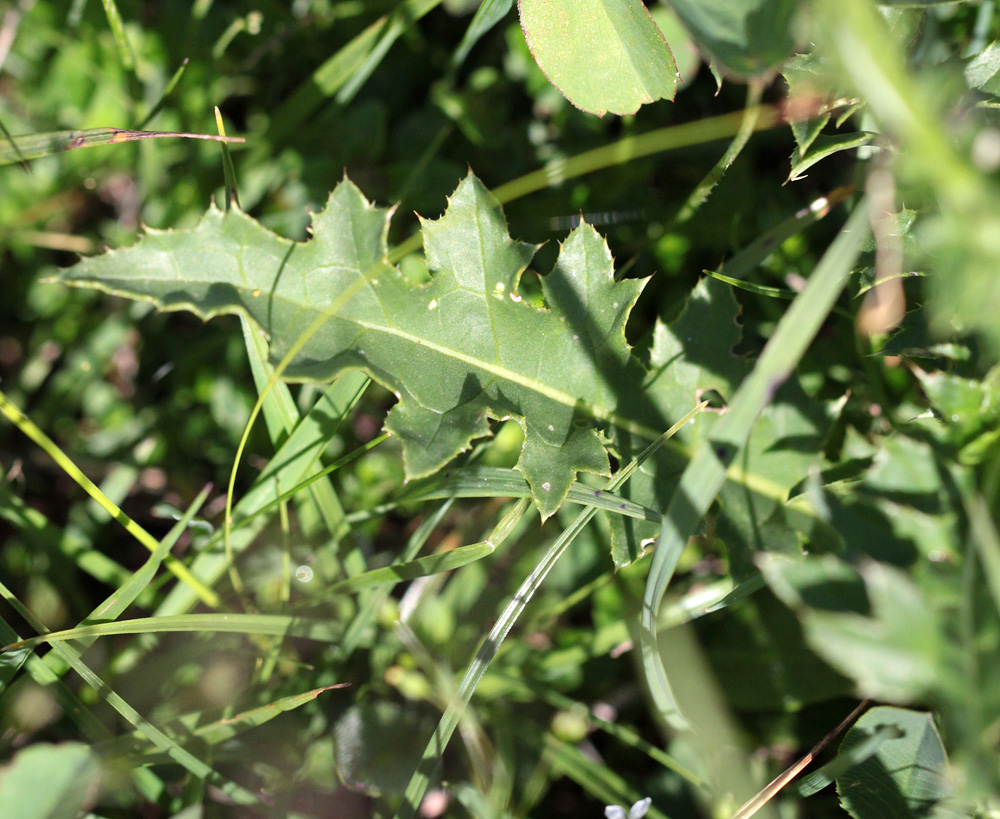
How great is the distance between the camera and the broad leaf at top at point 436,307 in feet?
5.13

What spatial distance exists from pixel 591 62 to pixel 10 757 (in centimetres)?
224

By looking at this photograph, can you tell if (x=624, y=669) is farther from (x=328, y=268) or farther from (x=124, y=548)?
(x=124, y=548)

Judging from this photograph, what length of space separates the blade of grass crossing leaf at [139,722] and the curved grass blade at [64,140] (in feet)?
3.39

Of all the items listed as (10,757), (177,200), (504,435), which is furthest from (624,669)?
(177,200)

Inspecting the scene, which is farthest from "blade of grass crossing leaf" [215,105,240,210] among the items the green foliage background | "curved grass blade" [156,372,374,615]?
"curved grass blade" [156,372,374,615]

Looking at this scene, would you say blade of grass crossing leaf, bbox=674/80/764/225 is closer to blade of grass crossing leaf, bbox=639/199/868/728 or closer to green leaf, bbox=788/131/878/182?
green leaf, bbox=788/131/878/182

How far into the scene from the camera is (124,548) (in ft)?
8.23

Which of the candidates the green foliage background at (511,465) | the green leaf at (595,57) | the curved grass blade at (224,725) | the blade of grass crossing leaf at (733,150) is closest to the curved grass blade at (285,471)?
the green foliage background at (511,465)

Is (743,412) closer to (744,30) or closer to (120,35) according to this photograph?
(744,30)

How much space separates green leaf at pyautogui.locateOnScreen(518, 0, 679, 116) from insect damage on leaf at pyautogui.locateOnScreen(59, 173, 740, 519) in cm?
34

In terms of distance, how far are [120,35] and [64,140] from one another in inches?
22.8

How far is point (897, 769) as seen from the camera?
5.01 feet

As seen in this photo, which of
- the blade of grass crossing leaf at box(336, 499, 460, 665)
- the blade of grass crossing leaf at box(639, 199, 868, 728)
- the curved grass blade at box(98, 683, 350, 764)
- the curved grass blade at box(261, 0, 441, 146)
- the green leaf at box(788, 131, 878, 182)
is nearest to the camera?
the blade of grass crossing leaf at box(639, 199, 868, 728)

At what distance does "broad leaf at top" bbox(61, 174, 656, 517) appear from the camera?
156 centimetres
